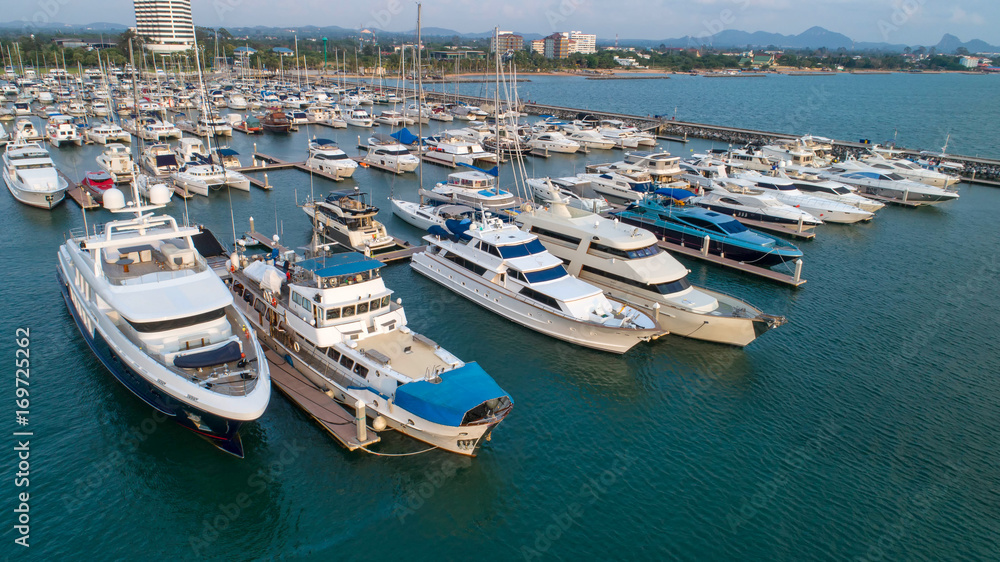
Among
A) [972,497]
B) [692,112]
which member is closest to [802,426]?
[972,497]

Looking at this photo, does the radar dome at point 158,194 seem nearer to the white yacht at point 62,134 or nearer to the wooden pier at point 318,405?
the wooden pier at point 318,405

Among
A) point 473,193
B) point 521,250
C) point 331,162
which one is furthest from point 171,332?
point 331,162

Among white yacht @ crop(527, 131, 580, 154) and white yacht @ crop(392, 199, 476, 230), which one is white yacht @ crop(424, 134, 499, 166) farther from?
white yacht @ crop(392, 199, 476, 230)

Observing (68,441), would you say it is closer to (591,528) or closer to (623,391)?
(591,528)

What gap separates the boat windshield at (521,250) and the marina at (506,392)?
9.7 inches

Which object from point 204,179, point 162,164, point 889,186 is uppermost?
point 889,186

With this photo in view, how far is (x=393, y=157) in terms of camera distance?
57.1 m

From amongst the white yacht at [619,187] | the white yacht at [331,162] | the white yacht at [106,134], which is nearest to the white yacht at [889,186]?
the white yacht at [619,187]

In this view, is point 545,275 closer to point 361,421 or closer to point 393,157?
point 361,421

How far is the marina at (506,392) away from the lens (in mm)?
15648

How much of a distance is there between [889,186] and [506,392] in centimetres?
4793

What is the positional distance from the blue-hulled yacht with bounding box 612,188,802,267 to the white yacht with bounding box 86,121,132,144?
2308 inches

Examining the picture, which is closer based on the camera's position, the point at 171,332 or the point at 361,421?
the point at 361,421

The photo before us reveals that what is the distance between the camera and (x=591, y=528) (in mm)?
15641
